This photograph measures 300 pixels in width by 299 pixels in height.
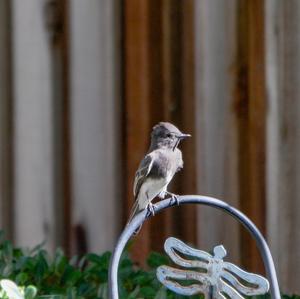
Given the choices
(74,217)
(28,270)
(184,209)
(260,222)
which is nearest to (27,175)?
(74,217)

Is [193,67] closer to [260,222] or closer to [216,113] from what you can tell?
[216,113]

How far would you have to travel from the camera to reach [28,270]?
3354 mm

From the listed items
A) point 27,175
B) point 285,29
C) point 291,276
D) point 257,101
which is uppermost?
point 285,29

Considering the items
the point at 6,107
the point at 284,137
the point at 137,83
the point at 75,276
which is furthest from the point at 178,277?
the point at 6,107

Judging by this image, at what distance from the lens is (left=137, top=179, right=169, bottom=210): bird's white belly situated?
130 inches

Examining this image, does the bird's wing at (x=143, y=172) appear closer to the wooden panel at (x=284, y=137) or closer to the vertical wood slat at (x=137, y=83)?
the wooden panel at (x=284, y=137)

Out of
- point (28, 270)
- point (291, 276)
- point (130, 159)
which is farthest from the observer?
point (130, 159)

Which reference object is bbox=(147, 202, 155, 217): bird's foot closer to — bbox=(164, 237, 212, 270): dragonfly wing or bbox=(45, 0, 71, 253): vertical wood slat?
bbox=(164, 237, 212, 270): dragonfly wing

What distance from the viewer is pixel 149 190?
3420mm

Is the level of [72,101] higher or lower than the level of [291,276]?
higher

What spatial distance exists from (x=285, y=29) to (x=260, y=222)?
29.8 inches

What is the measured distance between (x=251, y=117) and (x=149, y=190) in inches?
40.0

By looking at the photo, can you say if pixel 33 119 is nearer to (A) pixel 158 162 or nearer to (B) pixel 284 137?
(B) pixel 284 137

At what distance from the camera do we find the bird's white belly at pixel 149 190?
10.9 ft
